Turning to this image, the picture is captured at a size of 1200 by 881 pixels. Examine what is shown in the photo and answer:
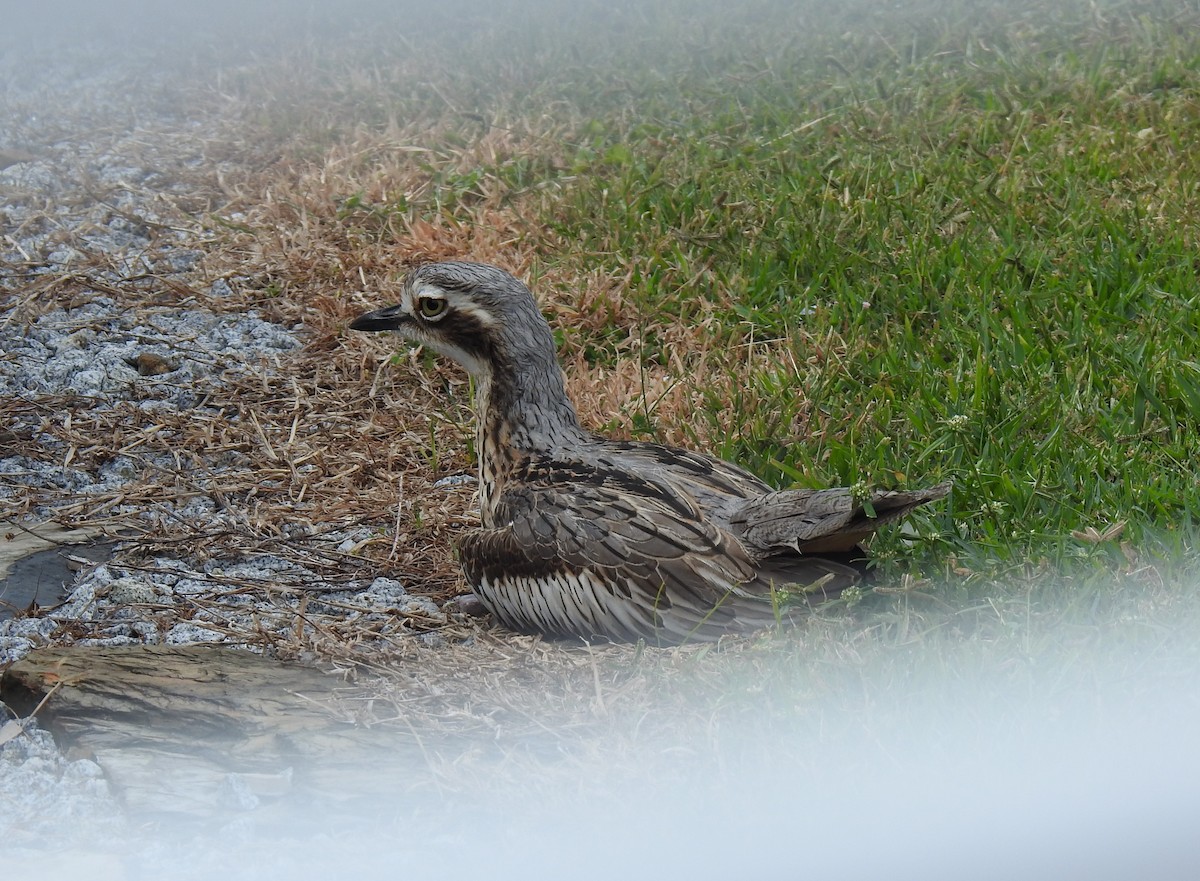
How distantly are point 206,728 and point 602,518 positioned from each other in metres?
1.28

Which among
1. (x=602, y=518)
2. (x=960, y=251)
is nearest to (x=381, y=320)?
(x=602, y=518)

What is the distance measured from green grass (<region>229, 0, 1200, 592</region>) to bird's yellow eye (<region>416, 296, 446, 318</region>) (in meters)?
0.92

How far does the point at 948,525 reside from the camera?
4309 millimetres

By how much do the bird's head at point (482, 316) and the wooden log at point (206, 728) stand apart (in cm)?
128

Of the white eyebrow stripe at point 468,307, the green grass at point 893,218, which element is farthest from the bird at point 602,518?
the green grass at point 893,218

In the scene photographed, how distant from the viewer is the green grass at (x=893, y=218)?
463 cm

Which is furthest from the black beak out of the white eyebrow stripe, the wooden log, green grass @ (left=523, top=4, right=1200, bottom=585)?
the wooden log

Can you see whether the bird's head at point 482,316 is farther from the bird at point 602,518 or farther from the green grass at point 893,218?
the green grass at point 893,218

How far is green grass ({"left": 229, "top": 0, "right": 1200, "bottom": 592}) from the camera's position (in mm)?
4633

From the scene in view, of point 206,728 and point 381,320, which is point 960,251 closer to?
point 381,320

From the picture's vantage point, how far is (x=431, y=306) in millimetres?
4754

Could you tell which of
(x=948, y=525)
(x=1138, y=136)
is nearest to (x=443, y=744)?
(x=948, y=525)

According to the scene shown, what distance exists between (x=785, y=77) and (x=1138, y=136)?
1999mm

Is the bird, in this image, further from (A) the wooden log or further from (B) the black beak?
(A) the wooden log
